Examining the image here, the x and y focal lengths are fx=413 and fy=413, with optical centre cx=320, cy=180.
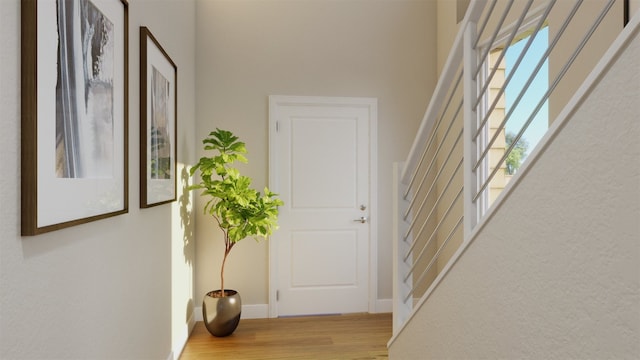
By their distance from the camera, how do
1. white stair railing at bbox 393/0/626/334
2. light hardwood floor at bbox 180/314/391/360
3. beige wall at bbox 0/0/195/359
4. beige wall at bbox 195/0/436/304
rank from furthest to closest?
1. beige wall at bbox 195/0/436/304
2. light hardwood floor at bbox 180/314/391/360
3. white stair railing at bbox 393/0/626/334
4. beige wall at bbox 0/0/195/359

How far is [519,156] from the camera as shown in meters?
2.92

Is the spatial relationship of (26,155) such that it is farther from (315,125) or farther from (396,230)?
(315,125)

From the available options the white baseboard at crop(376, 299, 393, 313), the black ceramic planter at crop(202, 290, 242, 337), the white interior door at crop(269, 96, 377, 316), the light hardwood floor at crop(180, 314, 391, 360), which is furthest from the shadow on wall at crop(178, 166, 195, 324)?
the white baseboard at crop(376, 299, 393, 313)

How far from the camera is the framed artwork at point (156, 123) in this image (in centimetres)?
209

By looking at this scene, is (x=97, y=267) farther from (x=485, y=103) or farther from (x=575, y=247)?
(x=485, y=103)

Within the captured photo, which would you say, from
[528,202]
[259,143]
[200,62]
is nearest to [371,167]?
[259,143]

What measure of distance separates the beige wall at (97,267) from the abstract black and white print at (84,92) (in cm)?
19

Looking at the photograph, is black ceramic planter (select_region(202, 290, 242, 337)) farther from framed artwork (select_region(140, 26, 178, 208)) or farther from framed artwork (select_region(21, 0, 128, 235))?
framed artwork (select_region(21, 0, 128, 235))

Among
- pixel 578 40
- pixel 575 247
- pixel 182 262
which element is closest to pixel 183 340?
pixel 182 262

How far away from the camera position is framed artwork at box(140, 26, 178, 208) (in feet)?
6.85

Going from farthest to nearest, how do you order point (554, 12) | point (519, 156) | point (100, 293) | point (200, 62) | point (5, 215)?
point (200, 62)
point (519, 156)
point (554, 12)
point (100, 293)
point (5, 215)

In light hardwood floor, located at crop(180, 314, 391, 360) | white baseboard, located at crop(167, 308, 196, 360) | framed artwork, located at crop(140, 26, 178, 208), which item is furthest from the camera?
light hardwood floor, located at crop(180, 314, 391, 360)

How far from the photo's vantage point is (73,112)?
1298 mm

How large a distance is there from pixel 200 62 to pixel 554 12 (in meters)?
2.77
